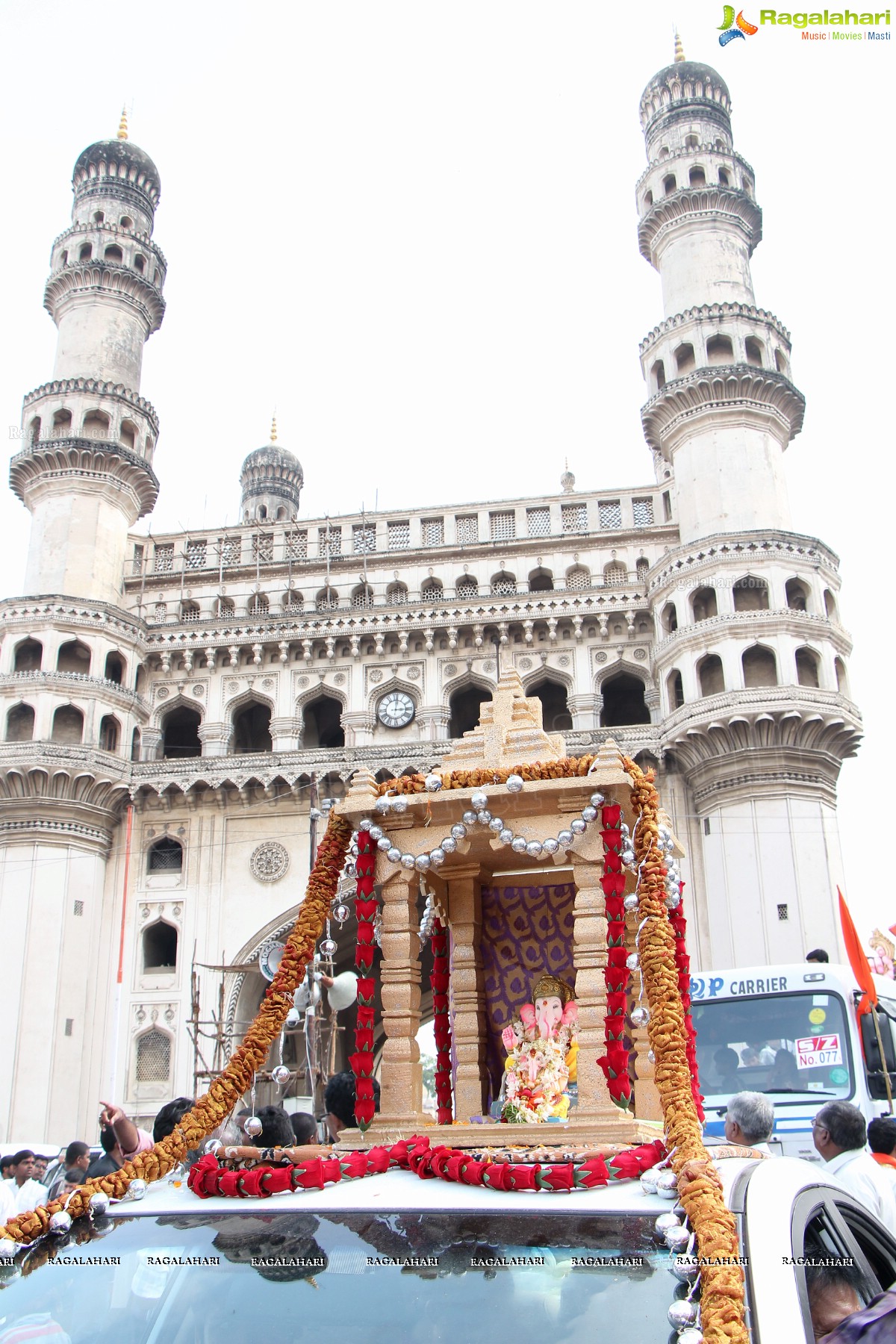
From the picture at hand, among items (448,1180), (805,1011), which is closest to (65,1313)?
(448,1180)

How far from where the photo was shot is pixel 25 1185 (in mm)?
8453

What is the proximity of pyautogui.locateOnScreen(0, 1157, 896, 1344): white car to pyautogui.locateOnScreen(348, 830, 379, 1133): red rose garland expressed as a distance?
10.1 ft

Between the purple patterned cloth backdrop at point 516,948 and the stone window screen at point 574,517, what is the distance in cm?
2062

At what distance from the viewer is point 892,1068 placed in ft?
36.0

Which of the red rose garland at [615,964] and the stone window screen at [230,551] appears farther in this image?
the stone window screen at [230,551]

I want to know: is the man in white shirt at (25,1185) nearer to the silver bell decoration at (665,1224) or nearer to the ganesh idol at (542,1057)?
the ganesh idol at (542,1057)

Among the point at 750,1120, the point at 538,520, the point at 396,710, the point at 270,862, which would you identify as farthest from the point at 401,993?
the point at 538,520

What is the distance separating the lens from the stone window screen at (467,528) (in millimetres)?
29000

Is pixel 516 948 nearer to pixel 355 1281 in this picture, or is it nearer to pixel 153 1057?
pixel 355 1281

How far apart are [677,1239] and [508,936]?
5.58 metres

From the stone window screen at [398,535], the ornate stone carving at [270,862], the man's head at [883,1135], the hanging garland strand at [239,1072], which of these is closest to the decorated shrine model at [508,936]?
the hanging garland strand at [239,1072]

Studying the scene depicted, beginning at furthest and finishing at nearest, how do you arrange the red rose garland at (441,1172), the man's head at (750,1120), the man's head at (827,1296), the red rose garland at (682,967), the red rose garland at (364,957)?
the man's head at (750,1120) → the red rose garland at (682,967) → the red rose garland at (364,957) → the red rose garland at (441,1172) → the man's head at (827,1296)

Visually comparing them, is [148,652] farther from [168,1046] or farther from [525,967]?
[525,967]

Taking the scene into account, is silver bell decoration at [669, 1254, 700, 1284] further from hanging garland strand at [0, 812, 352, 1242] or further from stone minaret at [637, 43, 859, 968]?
stone minaret at [637, 43, 859, 968]
